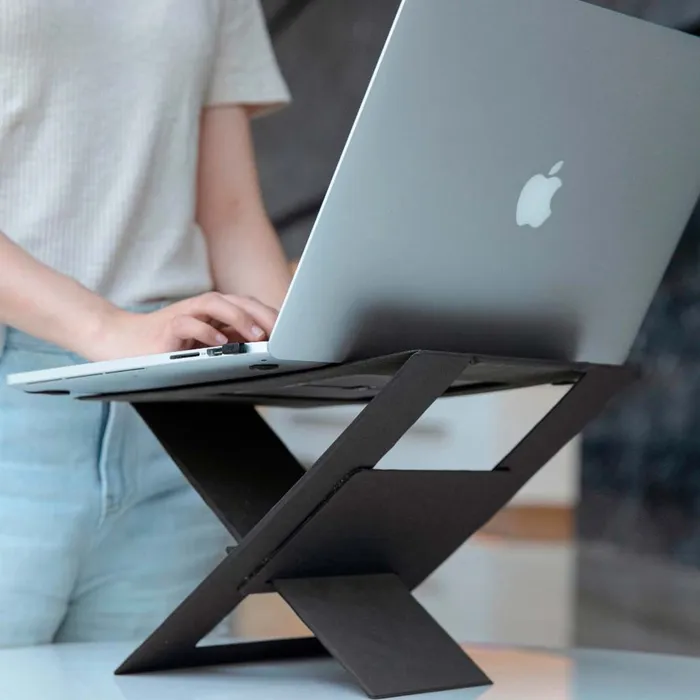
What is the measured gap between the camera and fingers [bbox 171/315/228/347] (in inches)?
29.1

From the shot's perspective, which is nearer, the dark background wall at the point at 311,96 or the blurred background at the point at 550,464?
the blurred background at the point at 550,464

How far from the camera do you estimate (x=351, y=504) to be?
72 centimetres

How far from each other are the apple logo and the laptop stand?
0.32ft

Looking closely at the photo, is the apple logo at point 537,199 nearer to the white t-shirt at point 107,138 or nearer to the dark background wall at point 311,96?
the white t-shirt at point 107,138

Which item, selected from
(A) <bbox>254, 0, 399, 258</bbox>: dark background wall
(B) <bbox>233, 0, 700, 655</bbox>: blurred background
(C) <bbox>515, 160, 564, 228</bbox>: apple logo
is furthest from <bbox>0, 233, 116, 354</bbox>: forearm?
(A) <bbox>254, 0, 399, 258</bbox>: dark background wall

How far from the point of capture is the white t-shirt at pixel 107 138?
104cm

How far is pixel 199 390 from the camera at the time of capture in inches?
29.8

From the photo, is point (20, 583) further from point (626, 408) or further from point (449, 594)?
point (449, 594)

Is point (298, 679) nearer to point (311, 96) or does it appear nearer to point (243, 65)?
point (243, 65)

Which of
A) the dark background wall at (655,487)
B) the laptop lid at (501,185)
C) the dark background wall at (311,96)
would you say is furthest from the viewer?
the dark background wall at (311,96)

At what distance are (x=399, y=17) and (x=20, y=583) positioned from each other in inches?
23.4

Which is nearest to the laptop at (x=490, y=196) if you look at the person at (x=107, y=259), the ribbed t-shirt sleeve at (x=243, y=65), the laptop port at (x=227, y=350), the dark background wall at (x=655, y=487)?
the laptop port at (x=227, y=350)

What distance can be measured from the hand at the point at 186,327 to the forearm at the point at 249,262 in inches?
12.9

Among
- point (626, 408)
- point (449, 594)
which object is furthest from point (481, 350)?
point (449, 594)
